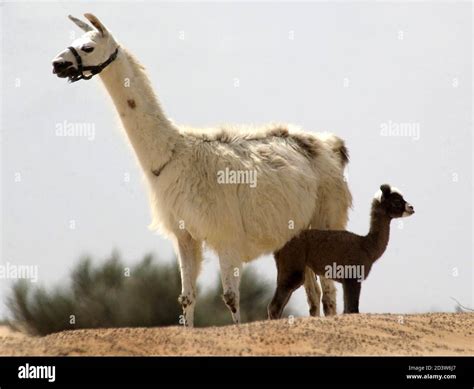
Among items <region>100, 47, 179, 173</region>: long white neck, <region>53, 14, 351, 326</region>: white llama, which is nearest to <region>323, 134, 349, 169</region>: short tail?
<region>53, 14, 351, 326</region>: white llama

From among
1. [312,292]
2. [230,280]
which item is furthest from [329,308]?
[230,280]

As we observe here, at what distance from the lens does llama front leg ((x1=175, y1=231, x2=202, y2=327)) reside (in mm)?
14398

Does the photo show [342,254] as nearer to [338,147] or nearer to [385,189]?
[385,189]

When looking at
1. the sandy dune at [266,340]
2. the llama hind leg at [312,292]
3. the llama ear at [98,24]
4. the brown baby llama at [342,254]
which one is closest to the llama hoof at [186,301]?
the brown baby llama at [342,254]

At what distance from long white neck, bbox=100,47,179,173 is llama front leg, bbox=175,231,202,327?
933 millimetres

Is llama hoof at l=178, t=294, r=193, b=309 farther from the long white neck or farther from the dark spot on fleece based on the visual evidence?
the dark spot on fleece

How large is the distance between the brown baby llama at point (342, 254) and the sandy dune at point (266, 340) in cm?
124

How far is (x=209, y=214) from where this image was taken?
46.8 feet

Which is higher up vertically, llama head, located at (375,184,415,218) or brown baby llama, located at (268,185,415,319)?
llama head, located at (375,184,415,218)

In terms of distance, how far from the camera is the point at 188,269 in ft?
47.5
